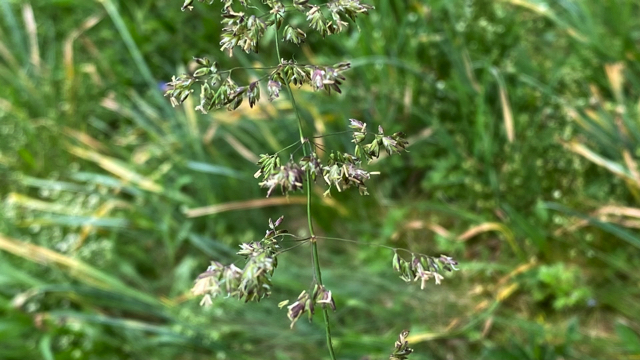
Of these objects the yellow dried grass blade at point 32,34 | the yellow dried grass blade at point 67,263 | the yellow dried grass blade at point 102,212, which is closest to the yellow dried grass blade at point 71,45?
the yellow dried grass blade at point 32,34

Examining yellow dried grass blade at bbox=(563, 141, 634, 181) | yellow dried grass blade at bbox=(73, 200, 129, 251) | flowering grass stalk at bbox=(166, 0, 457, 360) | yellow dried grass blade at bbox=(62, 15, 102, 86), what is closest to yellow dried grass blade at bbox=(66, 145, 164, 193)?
yellow dried grass blade at bbox=(73, 200, 129, 251)

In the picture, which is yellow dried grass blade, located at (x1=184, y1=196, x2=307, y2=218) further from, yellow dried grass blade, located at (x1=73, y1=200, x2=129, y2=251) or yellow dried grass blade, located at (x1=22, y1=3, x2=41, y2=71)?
yellow dried grass blade, located at (x1=22, y1=3, x2=41, y2=71)

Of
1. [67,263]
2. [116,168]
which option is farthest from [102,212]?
[67,263]

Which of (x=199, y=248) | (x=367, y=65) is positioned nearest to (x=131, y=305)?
(x=199, y=248)

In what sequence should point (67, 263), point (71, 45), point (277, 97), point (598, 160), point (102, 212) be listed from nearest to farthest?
point (277, 97) → point (598, 160) → point (67, 263) → point (102, 212) → point (71, 45)

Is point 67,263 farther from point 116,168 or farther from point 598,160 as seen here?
point 598,160

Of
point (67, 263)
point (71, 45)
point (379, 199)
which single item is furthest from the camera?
point (71, 45)

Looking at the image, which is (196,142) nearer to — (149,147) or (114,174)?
(149,147)

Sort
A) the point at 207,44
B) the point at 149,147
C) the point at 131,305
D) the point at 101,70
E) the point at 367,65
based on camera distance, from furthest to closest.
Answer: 1. the point at 101,70
2. the point at 207,44
3. the point at 149,147
4. the point at 367,65
5. the point at 131,305

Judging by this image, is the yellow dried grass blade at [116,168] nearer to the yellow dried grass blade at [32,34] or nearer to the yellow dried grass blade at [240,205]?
the yellow dried grass blade at [240,205]
